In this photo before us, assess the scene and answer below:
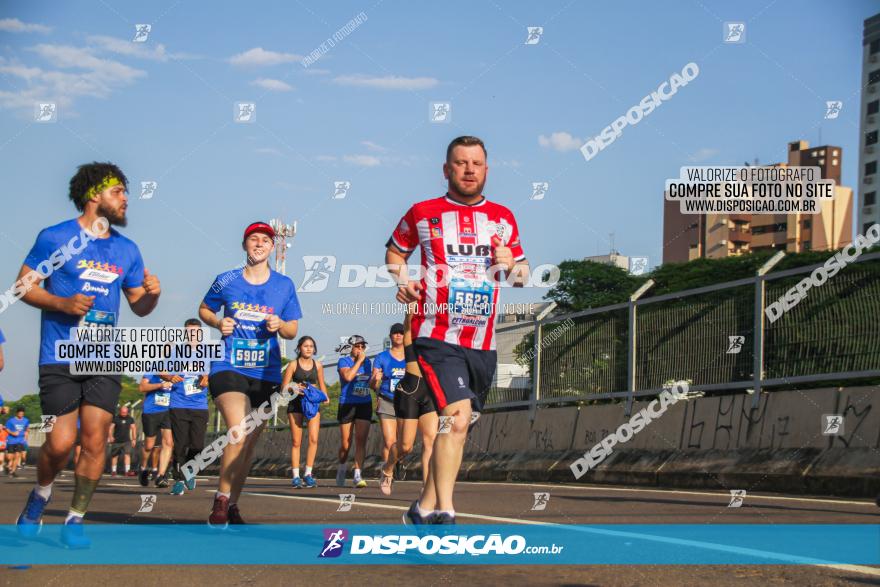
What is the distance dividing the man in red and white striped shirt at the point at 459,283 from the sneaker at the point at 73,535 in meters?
1.85

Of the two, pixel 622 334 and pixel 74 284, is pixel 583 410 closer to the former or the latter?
pixel 622 334

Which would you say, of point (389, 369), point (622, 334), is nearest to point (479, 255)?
point (389, 369)

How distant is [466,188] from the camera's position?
669 centimetres

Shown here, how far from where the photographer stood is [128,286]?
7273 millimetres

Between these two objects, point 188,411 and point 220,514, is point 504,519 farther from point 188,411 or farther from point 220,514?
point 188,411

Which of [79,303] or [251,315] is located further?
[251,315]

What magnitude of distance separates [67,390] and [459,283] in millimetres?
2305

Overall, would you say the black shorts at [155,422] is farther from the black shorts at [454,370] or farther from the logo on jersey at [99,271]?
the black shorts at [454,370]

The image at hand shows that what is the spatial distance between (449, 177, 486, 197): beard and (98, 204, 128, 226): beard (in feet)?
6.65

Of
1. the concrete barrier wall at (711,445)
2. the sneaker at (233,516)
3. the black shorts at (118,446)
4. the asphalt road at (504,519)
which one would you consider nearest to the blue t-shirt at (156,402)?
the concrete barrier wall at (711,445)

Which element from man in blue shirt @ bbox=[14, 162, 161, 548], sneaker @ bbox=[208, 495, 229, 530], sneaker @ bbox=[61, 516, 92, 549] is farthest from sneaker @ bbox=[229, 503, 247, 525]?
sneaker @ bbox=[61, 516, 92, 549]

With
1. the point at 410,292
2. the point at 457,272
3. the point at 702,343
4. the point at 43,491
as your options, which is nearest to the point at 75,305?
the point at 43,491

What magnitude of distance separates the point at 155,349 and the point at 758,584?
29.2 ft

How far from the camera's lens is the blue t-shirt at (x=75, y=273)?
6895 mm
